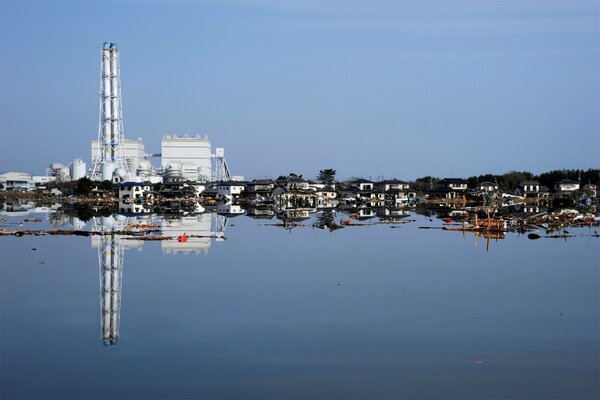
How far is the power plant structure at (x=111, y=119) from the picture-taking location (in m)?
48.1

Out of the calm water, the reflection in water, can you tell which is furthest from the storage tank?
the calm water

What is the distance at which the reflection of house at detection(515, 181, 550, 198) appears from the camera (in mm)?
46500

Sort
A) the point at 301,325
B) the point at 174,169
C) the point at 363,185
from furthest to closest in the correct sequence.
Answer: the point at 174,169, the point at 363,185, the point at 301,325

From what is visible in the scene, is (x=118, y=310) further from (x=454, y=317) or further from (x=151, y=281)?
(x=454, y=317)

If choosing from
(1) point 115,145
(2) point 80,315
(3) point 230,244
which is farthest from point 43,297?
(1) point 115,145

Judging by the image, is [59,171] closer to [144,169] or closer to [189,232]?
[144,169]

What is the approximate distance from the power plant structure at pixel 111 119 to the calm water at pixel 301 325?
33.9 m

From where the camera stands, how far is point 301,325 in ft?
28.5

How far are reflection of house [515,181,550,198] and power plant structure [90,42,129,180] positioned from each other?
2491 cm

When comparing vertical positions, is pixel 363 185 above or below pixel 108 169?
below

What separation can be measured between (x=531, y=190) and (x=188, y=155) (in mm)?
24214

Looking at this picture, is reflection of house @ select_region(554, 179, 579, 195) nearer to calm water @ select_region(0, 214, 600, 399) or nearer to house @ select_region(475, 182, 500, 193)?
house @ select_region(475, 182, 500, 193)

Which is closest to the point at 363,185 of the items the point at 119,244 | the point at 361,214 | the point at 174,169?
the point at 174,169

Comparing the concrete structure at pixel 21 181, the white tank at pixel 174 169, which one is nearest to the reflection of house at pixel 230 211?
the white tank at pixel 174 169
